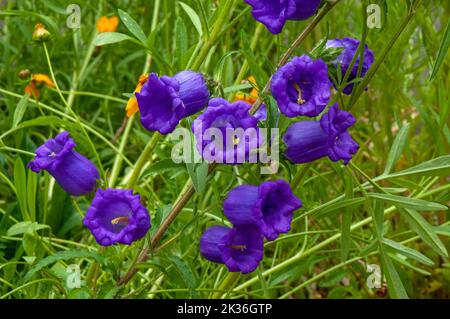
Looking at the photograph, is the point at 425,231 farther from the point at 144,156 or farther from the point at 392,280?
the point at 144,156

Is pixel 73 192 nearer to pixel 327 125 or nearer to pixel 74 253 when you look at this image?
pixel 74 253

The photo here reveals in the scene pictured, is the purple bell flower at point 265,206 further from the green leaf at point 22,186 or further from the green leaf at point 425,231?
the green leaf at point 22,186

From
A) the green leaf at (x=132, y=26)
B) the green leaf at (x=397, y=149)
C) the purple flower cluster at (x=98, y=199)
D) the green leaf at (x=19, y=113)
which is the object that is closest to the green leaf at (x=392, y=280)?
the green leaf at (x=397, y=149)

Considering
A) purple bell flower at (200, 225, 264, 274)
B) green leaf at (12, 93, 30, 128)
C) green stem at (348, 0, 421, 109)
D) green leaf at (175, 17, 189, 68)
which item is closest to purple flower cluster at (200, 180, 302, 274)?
purple bell flower at (200, 225, 264, 274)

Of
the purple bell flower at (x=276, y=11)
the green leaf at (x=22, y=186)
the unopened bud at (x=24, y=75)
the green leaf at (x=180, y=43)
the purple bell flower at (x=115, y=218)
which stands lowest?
the green leaf at (x=22, y=186)

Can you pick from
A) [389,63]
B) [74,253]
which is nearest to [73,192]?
[74,253]

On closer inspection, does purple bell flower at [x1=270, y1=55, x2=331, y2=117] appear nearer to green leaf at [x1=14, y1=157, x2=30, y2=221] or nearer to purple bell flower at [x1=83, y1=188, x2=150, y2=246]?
purple bell flower at [x1=83, y1=188, x2=150, y2=246]
